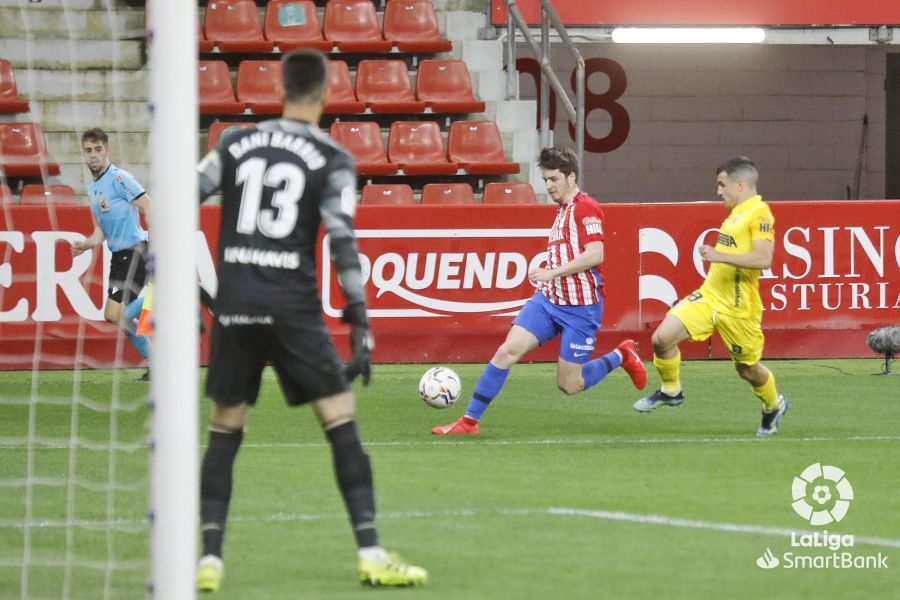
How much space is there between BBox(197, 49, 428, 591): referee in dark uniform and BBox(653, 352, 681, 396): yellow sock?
198 inches

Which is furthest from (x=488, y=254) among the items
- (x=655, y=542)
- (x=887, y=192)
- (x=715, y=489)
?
(x=887, y=192)

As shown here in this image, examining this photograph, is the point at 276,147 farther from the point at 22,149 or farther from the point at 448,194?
the point at 22,149

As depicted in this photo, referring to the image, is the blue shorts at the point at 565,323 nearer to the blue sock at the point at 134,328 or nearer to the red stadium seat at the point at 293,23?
the blue sock at the point at 134,328

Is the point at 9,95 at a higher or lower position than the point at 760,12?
lower

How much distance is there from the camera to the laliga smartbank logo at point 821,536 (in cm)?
593

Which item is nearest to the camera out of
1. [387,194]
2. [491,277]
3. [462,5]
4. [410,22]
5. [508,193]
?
[491,277]

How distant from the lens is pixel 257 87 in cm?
1795

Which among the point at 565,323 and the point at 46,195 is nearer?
the point at 565,323

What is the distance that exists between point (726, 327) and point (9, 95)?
10103 millimetres

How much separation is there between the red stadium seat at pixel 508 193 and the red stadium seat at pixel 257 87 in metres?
2.73

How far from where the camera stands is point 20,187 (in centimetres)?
1625

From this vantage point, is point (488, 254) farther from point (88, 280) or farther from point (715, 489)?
point (715, 489)

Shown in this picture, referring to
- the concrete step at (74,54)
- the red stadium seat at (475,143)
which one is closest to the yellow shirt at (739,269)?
the red stadium seat at (475,143)

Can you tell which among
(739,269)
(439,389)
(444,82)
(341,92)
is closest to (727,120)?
(444,82)
